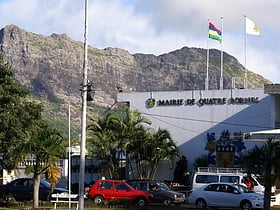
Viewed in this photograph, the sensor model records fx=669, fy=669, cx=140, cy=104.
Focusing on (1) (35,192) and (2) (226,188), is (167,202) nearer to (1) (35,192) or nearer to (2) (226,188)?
(2) (226,188)

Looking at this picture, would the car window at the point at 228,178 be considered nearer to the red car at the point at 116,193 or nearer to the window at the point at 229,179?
the window at the point at 229,179

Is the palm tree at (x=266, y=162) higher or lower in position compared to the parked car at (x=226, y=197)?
higher

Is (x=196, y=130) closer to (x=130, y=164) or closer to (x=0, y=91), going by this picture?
(x=130, y=164)

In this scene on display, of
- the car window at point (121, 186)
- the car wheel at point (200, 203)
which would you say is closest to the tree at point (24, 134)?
the car window at point (121, 186)

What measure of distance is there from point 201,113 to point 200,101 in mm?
1039

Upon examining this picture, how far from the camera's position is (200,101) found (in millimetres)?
57625

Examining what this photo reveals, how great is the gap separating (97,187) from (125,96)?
25576 millimetres

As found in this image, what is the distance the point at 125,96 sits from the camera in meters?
61.7

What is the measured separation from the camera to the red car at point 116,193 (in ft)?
117

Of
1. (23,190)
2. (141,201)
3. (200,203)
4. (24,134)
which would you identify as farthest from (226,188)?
(23,190)

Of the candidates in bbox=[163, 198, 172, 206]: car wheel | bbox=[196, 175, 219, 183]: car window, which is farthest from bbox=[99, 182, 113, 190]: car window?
bbox=[196, 175, 219, 183]: car window

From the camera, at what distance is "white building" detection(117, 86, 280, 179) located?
179 feet

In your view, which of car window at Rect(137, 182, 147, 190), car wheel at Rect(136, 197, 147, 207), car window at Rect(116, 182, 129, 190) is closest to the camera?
car wheel at Rect(136, 197, 147, 207)

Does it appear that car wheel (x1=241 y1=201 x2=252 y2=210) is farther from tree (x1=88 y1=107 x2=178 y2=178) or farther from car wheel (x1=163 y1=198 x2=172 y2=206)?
tree (x1=88 y1=107 x2=178 y2=178)
